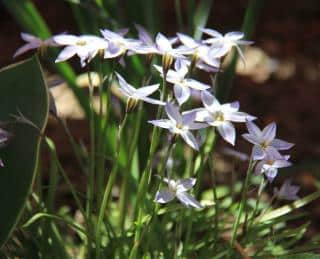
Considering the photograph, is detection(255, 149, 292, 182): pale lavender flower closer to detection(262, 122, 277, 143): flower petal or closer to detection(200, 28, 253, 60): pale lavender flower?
detection(262, 122, 277, 143): flower petal

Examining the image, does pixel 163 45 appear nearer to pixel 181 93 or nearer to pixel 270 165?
pixel 181 93

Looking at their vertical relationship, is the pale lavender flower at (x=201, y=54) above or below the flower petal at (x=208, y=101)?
above

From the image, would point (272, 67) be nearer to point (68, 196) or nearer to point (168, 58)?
point (68, 196)

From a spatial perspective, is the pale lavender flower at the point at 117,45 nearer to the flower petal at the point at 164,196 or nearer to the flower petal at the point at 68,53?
the flower petal at the point at 68,53

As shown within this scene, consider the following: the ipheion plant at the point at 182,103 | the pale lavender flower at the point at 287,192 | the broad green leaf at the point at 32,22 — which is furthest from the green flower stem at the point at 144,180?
the broad green leaf at the point at 32,22

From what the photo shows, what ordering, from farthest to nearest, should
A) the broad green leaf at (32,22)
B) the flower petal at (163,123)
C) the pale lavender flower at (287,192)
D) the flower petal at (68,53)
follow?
the broad green leaf at (32,22), the pale lavender flower at (287,192), the flower petal at (68,53), the flower petal at (163,123)

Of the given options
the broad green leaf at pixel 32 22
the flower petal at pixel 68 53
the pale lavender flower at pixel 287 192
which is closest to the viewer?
the flower petal at pixel 68 53

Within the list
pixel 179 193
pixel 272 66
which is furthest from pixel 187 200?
pixel 272 66
